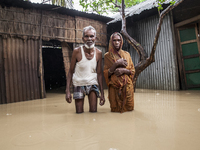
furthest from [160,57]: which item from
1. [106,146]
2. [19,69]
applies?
[106,146]

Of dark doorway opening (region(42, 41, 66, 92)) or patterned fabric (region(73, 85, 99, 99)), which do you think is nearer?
patterned fabric (region(73, 85, 99, 99))

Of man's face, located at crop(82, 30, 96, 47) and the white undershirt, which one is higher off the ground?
man's face, located at crop(82, 30, 96, 47)

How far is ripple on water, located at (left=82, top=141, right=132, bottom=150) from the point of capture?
1.59 metres

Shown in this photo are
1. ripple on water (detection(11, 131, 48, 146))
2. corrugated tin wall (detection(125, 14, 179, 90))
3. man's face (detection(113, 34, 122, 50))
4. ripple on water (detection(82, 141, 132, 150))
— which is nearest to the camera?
ripple on water (detection(82, 141, 132, 150))

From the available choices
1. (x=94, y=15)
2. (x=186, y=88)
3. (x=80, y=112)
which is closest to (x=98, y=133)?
(x=80, y=112)

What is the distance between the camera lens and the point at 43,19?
21.6 ft

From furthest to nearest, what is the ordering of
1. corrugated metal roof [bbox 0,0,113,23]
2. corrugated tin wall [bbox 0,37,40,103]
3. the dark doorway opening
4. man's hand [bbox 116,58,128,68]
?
the dark doorway opening < corrugated metal roof [bbox 0,0,113,23] < corrugated tin wall [bbox 0,37,40,103] < man's hand [bbox 116,58,128,68]

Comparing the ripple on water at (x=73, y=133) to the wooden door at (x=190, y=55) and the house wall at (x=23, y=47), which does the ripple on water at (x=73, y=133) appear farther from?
the wooden door at (x=190, y=55)

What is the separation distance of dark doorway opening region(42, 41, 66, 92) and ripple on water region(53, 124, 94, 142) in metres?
8.39

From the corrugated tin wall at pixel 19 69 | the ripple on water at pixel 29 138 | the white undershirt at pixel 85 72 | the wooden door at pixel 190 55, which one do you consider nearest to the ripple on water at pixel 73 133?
the ripple on water at pixel 29 138

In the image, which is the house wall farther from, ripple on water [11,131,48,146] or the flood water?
ripple on water [11,131,48,146]

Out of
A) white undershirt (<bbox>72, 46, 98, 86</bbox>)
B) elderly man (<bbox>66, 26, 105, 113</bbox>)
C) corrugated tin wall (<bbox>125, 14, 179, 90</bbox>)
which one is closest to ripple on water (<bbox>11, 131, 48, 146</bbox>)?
elderly man (<bbox>66, 26, 105, 113</bbox>)

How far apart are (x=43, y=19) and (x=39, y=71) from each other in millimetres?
2238

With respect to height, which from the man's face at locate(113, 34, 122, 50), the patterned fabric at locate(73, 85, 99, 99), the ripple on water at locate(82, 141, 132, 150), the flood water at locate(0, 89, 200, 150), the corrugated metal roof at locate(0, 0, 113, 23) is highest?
the corrugated metal roof at locate(0, 0, 113, 23)
